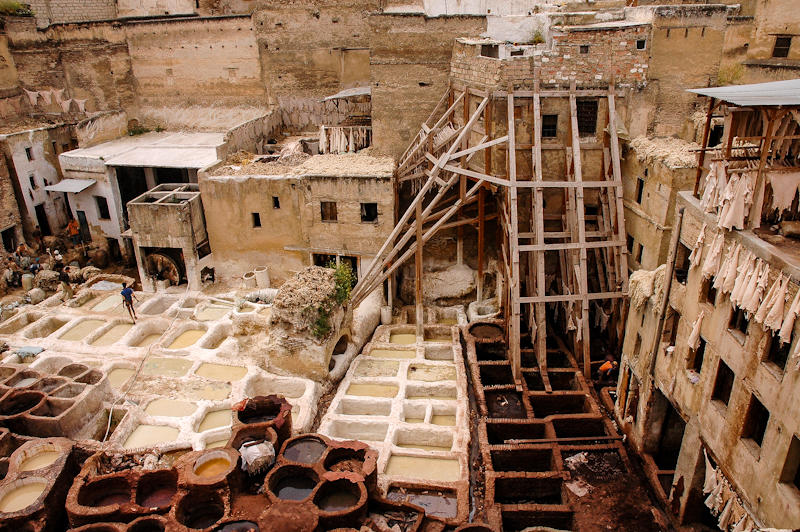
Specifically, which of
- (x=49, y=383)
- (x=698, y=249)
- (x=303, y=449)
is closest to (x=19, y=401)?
(x=49, y=383)

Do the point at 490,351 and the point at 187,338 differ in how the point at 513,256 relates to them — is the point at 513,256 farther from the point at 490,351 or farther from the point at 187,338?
the point at 187,338

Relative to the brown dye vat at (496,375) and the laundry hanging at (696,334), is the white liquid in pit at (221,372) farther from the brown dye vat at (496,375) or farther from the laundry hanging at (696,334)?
the laundry hanging at (696,334)

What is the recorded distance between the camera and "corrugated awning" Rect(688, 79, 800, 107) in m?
9.01

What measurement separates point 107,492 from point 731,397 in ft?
41.8

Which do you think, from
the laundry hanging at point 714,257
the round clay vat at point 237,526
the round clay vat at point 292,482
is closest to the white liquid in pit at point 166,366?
the round clay vat at point 292,482

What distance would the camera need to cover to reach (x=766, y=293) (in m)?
9.13

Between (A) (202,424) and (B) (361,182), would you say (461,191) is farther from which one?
(A) (202,424)

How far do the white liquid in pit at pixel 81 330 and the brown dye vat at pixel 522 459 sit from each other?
13.8 metres

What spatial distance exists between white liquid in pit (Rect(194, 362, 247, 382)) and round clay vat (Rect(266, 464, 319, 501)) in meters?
4.86

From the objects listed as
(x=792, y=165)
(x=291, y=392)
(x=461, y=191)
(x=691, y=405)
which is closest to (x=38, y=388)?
(x=291, y=392)

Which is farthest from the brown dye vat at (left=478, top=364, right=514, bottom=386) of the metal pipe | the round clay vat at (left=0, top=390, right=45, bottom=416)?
the round clay vat at (left=0, top=390, right=45, bottom=416)

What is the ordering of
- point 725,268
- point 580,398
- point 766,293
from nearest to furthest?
point 766,293, point 725,268, point 580,398

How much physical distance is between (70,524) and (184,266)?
462 inches

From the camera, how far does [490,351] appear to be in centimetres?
1850
